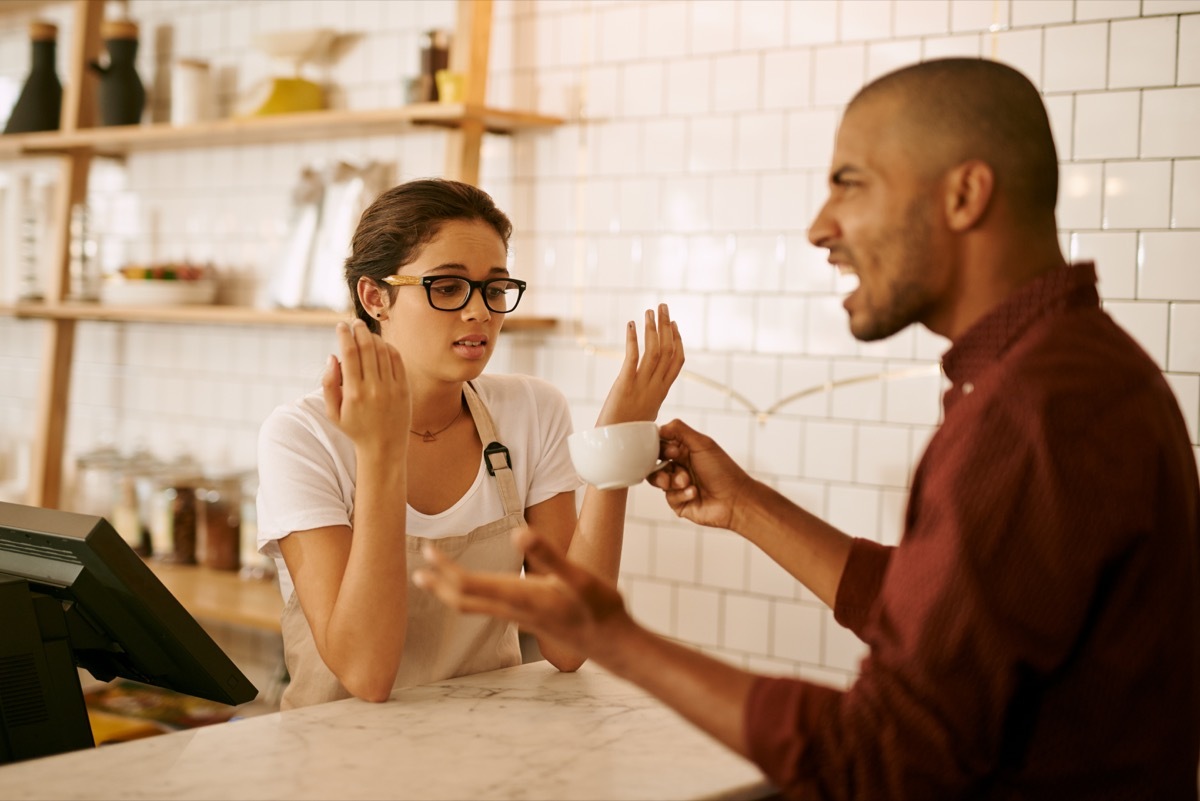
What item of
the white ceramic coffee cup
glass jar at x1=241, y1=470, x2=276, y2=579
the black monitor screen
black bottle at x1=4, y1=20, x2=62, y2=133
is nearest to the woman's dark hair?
the white ceramic coffee cup

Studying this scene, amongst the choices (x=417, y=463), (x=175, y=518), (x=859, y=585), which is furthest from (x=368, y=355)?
(x=175, y=518)

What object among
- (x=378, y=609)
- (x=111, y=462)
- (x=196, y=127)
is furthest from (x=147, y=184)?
(x=378, y=609)

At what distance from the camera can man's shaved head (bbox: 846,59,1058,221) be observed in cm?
125

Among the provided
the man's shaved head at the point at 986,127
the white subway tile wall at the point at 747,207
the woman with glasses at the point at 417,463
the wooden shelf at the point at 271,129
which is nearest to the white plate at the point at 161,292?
the white subway tile wall at the point at 747,207

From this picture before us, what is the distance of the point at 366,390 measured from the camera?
66.4 inches

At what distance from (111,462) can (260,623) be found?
1062 millimetres

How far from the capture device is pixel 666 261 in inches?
124

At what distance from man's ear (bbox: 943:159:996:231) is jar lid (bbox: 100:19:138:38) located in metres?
3.35

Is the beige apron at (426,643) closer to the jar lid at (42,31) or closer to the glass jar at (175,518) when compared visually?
the glass jar at (175,518)

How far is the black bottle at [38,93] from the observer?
13.4 feet

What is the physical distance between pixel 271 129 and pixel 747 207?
1440 mm

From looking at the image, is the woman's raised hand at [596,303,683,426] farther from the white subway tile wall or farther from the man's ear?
the man's ear

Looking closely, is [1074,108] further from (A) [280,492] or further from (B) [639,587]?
(A) [280,492]

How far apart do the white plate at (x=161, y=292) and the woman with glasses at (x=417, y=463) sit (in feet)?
5.61
